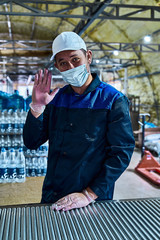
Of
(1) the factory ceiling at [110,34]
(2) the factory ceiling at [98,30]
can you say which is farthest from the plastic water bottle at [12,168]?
(1) the factory ceiling at [110,34]

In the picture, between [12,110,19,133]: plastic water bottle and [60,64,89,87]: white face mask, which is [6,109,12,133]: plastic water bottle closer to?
[12,110,19,133]: plastic water bottle

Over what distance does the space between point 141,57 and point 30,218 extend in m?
12.9

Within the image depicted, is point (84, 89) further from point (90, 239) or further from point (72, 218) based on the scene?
point (90, 239)

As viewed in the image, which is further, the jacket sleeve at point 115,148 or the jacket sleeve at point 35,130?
the jacket sleeve at point 35,130

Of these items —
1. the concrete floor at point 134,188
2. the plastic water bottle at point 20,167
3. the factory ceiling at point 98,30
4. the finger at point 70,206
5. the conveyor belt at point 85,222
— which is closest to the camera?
the conveyor belt at point 85,222

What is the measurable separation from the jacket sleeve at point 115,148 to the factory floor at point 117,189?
1.84m

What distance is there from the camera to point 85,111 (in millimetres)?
1623

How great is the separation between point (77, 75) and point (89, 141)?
47 centimetres

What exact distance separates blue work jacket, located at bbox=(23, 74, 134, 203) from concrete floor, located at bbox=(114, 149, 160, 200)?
349 centimetres

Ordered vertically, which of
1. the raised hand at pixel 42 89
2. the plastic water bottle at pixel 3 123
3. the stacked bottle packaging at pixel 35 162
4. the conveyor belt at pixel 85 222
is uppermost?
the raised hand at pixel 42 89

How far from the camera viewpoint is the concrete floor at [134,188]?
16.4 ft

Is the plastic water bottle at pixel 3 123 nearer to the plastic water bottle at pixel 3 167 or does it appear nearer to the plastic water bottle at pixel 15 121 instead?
the plastic water bottle at pixel 15 121

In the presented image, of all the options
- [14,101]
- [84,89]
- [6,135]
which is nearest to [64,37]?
[84,89]

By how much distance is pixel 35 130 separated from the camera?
1720 millimetres
